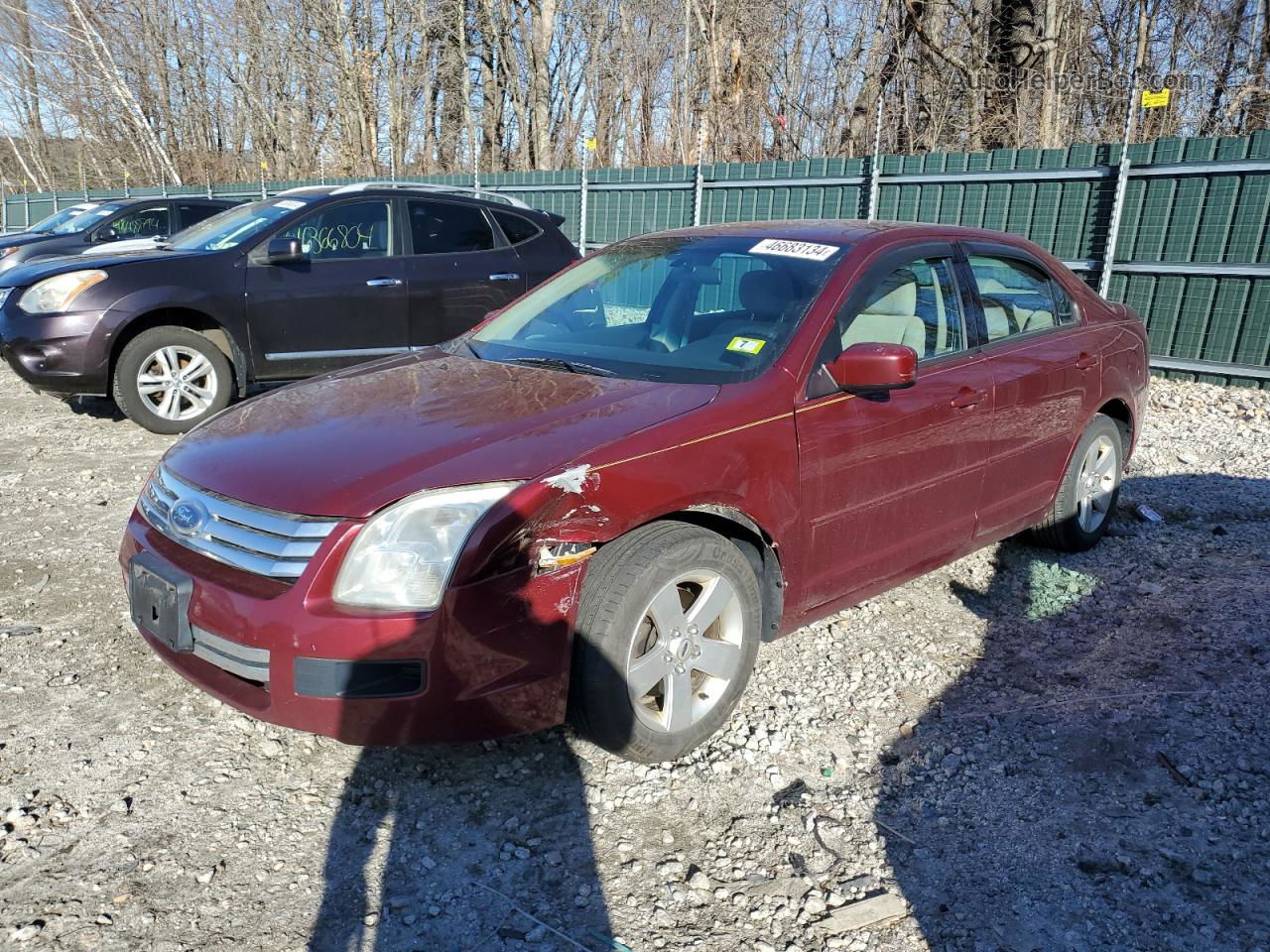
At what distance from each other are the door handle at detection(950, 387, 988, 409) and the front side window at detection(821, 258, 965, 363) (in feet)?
0.58

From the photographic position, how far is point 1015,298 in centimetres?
435

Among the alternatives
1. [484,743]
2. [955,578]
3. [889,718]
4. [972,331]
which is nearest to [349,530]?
[484,743]

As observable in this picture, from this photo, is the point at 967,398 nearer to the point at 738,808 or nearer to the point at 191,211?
the point at 738,808

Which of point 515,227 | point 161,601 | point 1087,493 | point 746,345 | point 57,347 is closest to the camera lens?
point 161,601

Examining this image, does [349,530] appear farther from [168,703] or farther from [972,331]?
[972,331]

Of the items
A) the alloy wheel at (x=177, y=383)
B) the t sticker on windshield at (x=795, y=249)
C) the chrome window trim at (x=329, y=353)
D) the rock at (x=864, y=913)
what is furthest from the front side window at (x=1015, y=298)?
the alloy wheel at (x=177, y=383)

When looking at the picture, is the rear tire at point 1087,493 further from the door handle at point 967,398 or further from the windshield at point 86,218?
the windshield at point 86,218

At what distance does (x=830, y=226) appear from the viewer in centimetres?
398

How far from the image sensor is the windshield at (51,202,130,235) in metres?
12.6

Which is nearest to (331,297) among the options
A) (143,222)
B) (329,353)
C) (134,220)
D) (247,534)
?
(329,353)

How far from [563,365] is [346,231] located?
15.3 ft

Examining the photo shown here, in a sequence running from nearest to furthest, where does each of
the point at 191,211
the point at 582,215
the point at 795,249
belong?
the point at 795,249
the point at 191,211
the point at 582,215

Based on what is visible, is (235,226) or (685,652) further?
(235,226)

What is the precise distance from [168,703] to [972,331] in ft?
10.9
